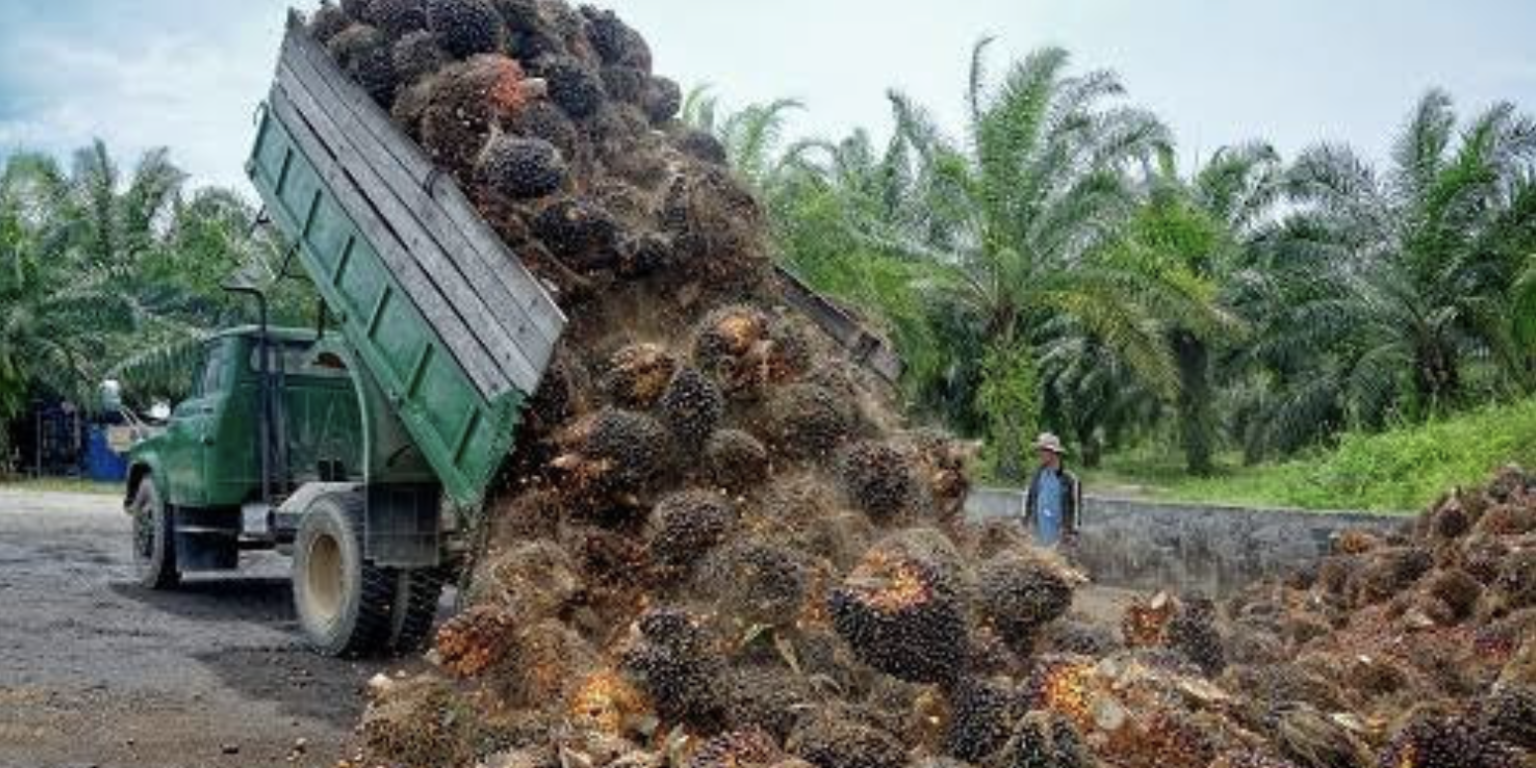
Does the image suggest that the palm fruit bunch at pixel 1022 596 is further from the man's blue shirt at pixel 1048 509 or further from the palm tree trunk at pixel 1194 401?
the palm tree trunk at pixel 1194 401

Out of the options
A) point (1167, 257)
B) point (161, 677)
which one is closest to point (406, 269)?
point (161, 677)

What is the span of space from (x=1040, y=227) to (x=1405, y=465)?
17.9 ft

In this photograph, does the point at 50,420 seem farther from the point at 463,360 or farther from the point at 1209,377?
the point at 463,360

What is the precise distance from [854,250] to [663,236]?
13778mm

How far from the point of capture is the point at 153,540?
10.9m

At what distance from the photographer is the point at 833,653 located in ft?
15.2

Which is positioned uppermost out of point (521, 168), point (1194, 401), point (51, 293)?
point (51, 293)

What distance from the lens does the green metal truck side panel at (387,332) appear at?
6.43 meters

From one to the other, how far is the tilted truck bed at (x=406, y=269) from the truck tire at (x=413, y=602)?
112 centimetres

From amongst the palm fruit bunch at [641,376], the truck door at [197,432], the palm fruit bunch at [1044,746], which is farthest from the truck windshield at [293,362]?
the palm fruit bunch at [1044,746]

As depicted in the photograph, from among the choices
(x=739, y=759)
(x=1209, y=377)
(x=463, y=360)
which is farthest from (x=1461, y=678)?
(x=1209, y=377)

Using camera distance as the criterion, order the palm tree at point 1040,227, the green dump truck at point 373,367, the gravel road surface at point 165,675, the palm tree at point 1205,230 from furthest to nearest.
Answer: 1. the palm tree at point 1205,230
2. the palm tree at point 1040,227
3. the green dump truck at point 373,367
4. the gravel road surface at point 165,675

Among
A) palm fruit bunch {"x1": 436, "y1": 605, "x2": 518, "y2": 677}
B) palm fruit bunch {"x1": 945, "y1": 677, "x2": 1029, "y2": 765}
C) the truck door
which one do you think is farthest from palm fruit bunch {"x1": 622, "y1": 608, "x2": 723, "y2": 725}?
the truck door

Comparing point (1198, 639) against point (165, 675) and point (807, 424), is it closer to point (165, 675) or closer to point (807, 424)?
point (807, 424)
